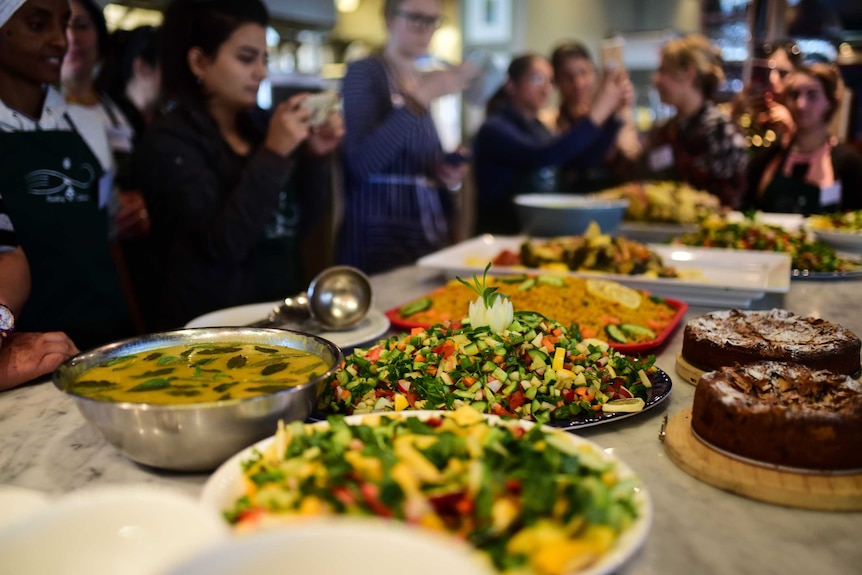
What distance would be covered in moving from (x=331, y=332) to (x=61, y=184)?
107 cm

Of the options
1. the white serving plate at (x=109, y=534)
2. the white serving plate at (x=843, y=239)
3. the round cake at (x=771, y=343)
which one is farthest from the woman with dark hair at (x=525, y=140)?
the white serving plate at (x=109, y=534)

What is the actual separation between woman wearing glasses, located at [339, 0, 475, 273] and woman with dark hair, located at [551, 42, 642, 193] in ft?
4.19

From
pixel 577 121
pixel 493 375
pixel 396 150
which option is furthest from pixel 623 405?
pixel 577 121

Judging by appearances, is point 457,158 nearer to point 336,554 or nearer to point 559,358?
point 559,358

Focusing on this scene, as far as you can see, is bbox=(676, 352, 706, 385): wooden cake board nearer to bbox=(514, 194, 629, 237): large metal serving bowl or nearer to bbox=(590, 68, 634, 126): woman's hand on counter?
bbox=(514, 194, 629, 237): large metal serving bowl

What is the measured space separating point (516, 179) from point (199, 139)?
7.60ft

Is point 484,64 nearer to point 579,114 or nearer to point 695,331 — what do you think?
point 579,114

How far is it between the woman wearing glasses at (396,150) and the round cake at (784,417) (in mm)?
2606

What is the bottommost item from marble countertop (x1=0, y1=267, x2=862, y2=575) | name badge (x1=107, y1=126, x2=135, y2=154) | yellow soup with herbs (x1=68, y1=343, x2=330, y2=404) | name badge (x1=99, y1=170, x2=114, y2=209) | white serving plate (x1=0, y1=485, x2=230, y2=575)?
marble countertop (x1=0, y1=267, x2=862, y2=575)

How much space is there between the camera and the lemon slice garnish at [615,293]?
2018 millimetres

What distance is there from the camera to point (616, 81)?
412 cm

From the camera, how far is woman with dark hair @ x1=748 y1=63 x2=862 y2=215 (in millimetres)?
3963

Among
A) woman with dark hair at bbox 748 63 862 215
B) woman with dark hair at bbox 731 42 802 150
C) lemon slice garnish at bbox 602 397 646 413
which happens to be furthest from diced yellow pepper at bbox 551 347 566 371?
woman with dark hair at bbox 731 42 802 150

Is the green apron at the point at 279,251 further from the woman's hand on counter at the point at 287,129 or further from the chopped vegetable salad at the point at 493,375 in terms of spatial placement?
the chopped vegetable salad at the point at 493,375
